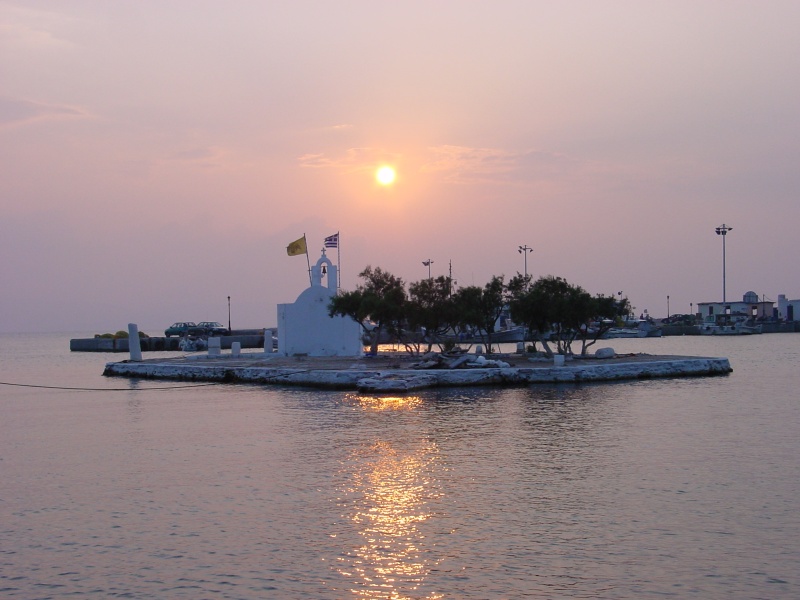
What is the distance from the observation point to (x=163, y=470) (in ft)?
60.7

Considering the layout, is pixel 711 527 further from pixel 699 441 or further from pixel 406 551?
pixel 699 441

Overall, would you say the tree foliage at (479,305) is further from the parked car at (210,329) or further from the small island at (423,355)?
the parked car at (210,329)

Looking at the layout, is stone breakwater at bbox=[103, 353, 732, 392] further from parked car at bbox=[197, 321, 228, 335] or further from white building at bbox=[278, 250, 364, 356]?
parked car at bbox=[197, 321, 228, 335]

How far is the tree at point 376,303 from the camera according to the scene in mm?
47906

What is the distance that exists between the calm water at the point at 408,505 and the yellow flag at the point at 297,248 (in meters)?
26.4

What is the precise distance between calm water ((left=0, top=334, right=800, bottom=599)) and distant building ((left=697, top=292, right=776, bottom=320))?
16190cm

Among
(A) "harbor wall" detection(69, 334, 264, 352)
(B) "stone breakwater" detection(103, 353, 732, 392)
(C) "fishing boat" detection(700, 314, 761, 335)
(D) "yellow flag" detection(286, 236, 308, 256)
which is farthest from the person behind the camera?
(C) "fishing boat" detection(700, 314, 761, 335)

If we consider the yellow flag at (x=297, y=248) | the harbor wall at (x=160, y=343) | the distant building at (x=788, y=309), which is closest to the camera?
the yellow flag at (x=297, y=248)

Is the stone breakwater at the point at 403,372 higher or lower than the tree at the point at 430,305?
lower

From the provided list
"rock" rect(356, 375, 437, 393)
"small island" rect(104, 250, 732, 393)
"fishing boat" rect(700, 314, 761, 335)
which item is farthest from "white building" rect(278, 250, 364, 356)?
"fishing boat" rect(700, 314, 761, 335)

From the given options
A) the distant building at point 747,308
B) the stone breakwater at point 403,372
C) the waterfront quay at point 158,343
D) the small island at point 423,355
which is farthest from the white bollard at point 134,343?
the distant building at point 747,308

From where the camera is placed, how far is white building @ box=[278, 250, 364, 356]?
50562 mm

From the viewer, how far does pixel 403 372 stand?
38.8 meters

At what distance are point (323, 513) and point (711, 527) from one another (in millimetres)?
6061
